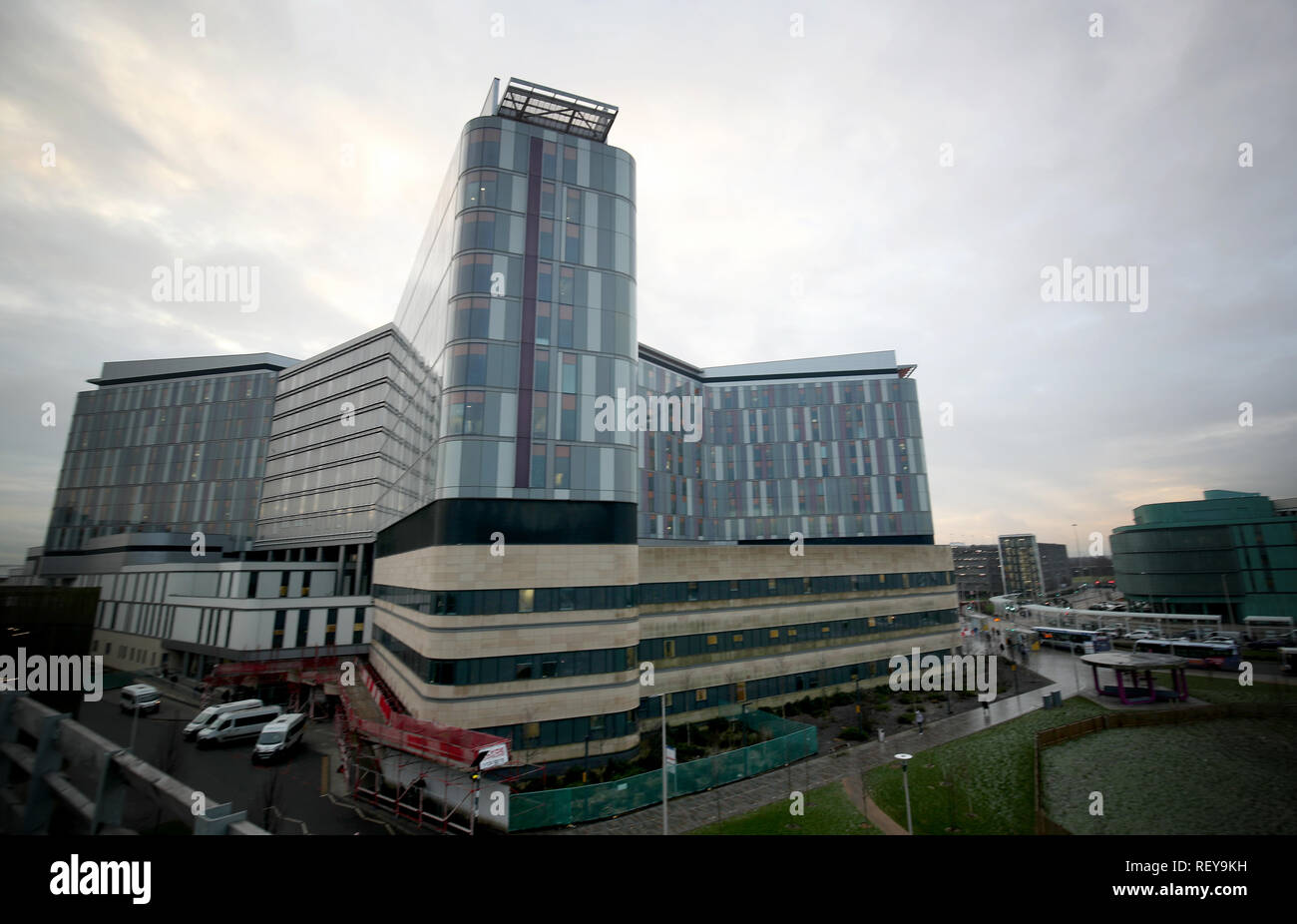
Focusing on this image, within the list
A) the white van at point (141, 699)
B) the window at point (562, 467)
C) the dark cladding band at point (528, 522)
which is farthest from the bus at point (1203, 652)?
the white van at point (141, 699)

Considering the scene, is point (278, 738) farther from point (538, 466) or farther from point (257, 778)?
point (538, 466)

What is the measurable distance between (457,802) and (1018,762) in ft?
89.1

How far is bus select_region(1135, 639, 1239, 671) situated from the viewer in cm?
4953

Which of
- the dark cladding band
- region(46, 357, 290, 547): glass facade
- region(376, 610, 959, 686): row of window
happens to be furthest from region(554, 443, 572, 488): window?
region(46, 357, 290, 547): glass facade

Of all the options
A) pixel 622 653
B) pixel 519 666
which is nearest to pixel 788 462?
pixel 622 653

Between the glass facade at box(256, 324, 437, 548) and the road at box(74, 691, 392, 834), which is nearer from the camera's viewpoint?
the road at box(74, 691, 392, 834)

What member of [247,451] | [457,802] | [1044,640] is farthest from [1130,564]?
[247,451]

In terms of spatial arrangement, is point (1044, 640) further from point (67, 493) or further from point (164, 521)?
point (67, 493)

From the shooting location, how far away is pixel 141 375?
103750mm

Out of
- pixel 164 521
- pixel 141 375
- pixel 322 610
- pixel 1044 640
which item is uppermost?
pixel 141 375

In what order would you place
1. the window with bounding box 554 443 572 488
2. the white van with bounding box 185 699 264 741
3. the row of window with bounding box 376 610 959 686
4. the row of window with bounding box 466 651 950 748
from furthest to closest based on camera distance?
the white van with bounding box 185 699 264 741 → the window with bounding box 554 443 572 488 → the row of window with bounding box 466 651 950 748 → the row of window with bounding box 376 610 959 686

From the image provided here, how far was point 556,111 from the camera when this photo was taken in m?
35.8

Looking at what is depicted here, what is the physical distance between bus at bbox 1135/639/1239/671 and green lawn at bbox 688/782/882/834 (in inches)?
1725

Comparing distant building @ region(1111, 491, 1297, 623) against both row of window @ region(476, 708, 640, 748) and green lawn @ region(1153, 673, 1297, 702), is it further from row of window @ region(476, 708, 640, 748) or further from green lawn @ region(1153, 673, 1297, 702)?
row of window @ region(476, 708, 640, 748)
